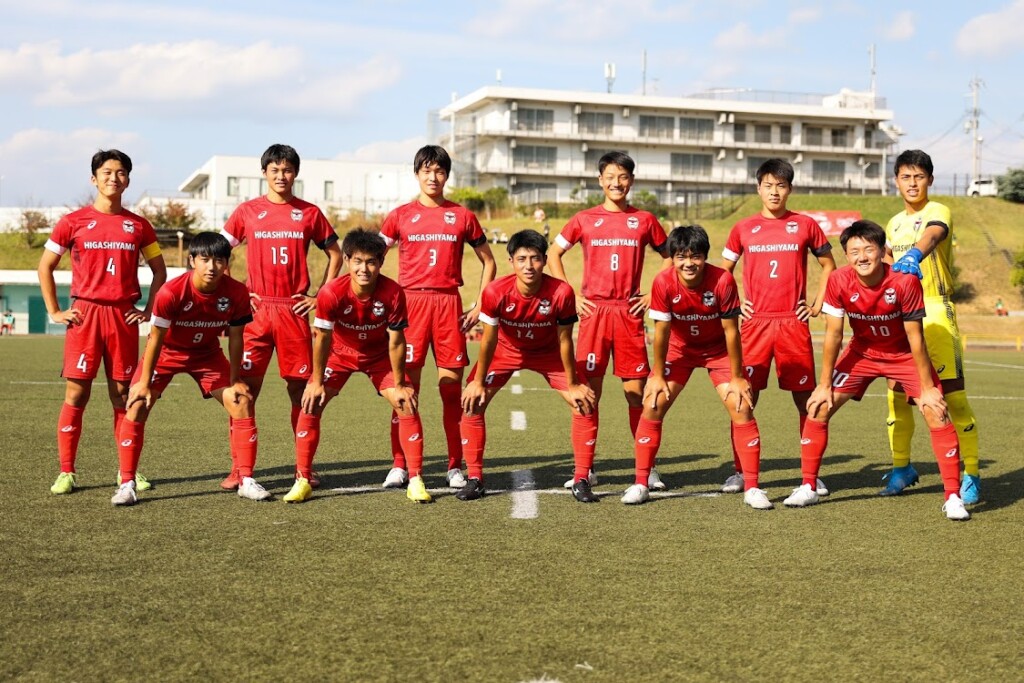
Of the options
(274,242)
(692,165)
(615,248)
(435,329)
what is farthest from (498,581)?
(692,165)

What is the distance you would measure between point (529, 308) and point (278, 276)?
1701 millimetres

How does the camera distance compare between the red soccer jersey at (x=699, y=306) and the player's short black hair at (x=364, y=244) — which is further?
the red soccer jersey at (x=699, y=306)

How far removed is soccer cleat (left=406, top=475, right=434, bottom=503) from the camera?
21.3ft

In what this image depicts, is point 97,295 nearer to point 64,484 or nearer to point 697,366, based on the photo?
point 64,484

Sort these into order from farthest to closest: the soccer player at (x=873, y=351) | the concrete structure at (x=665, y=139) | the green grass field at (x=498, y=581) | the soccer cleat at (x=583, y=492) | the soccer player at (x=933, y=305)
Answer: the concrete structure at (x=665, y=139)
the soccer player at (x=933, y=305)
the soccer cleat at (x=583, y=492)
the soccer player at (x=873, y=351)
the green grass field at (x=498, y=581)

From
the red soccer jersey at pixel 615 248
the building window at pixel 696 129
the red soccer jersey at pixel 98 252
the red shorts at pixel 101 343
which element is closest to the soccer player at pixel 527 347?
the red soccer jersey at pixel 615 248

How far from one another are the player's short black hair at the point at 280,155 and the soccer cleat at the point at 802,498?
12.7ft

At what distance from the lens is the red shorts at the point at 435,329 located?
713 centimetres

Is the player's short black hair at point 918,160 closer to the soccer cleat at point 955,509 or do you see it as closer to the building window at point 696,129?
the soccer cleat at point 955,509

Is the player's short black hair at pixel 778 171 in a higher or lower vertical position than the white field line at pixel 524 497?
higher

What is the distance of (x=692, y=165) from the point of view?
2726 inches

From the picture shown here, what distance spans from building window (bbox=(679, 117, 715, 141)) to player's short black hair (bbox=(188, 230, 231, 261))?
64.8 metres

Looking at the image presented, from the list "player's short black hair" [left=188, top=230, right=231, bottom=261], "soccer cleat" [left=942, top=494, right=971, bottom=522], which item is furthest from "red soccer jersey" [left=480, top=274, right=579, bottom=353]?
"soccer cleat" [left=942, top=494, right=971, bottom=522]

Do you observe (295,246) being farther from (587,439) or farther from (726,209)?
(726,209)
